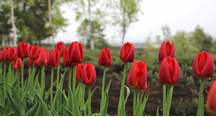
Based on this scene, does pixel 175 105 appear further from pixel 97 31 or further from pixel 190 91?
pixel 97 31

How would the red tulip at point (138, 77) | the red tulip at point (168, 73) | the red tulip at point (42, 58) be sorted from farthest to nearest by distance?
the red tulip at point (42, 58) < the red tulip at point (138, 77) < the red tulip at point (168, 73)

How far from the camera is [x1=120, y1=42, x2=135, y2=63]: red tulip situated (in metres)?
1.43

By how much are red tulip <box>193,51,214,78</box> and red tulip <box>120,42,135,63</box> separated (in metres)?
0.51

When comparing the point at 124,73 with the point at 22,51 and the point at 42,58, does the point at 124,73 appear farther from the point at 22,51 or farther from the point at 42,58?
the point at 22,51

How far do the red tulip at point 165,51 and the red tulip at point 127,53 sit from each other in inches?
9.1

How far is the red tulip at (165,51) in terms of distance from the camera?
4.36ft

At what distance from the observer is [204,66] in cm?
106

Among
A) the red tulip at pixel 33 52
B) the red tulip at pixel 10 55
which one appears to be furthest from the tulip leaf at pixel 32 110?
the red tulip at pixel 10 55

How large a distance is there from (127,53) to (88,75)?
1.31ft

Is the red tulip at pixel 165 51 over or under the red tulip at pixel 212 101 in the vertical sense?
over

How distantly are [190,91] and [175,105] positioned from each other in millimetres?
1054

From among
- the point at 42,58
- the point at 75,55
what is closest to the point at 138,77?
the point at 75,55

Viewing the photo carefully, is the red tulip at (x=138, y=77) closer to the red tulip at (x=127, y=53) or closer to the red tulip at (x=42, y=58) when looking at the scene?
the red tulip at (x=127, y=53)

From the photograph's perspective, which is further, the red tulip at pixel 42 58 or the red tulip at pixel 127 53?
the red tulip at pixel 42 58
